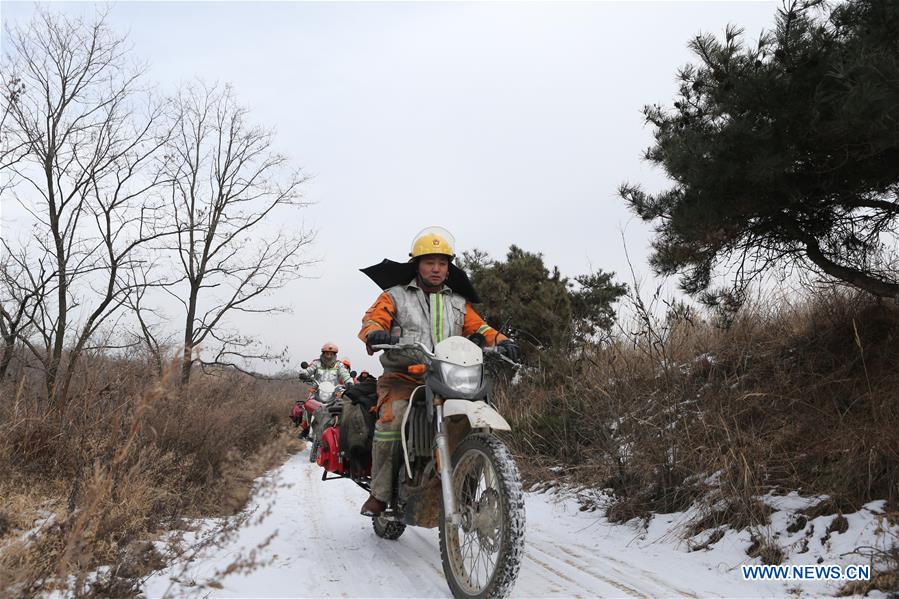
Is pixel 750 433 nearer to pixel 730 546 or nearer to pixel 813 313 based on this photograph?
pixel 730 546

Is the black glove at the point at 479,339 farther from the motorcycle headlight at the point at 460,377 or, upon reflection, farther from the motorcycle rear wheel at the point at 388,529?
the motorcycle rear wheel at the point at 388,529

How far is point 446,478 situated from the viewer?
3287 mm

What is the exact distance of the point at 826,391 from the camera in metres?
4.85

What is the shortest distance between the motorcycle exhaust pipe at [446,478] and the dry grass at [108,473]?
97 cm

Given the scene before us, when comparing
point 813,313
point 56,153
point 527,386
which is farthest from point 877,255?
point 56,153

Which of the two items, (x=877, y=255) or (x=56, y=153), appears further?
(x=56, y=153)

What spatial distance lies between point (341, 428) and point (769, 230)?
4.01 meters

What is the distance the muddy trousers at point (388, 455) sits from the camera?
3.98 meters

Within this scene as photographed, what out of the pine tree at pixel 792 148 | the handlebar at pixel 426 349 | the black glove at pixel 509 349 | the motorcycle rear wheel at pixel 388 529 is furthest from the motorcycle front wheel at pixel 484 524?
the pine tree at pixel 792 148

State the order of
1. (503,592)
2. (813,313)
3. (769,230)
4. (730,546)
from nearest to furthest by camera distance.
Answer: (503,592), (730,546), (769,230), (813,313)

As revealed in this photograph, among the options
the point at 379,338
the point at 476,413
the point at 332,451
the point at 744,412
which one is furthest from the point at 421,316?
the point at 744,412

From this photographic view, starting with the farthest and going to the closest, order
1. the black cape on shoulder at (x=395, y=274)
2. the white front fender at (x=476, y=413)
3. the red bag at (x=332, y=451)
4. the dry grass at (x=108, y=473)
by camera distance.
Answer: the red bag at (x=332, y=451) → the black cape on shoulder at (x=395, y=274) → the white front fender at (x=476, y=413) → the dry grass at (x=108, y=473)

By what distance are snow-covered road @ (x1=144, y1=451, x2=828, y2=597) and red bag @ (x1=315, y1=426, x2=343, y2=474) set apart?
21.3 inches

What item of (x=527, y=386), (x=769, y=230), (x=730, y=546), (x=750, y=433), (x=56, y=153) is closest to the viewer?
(x=730, y=546)
